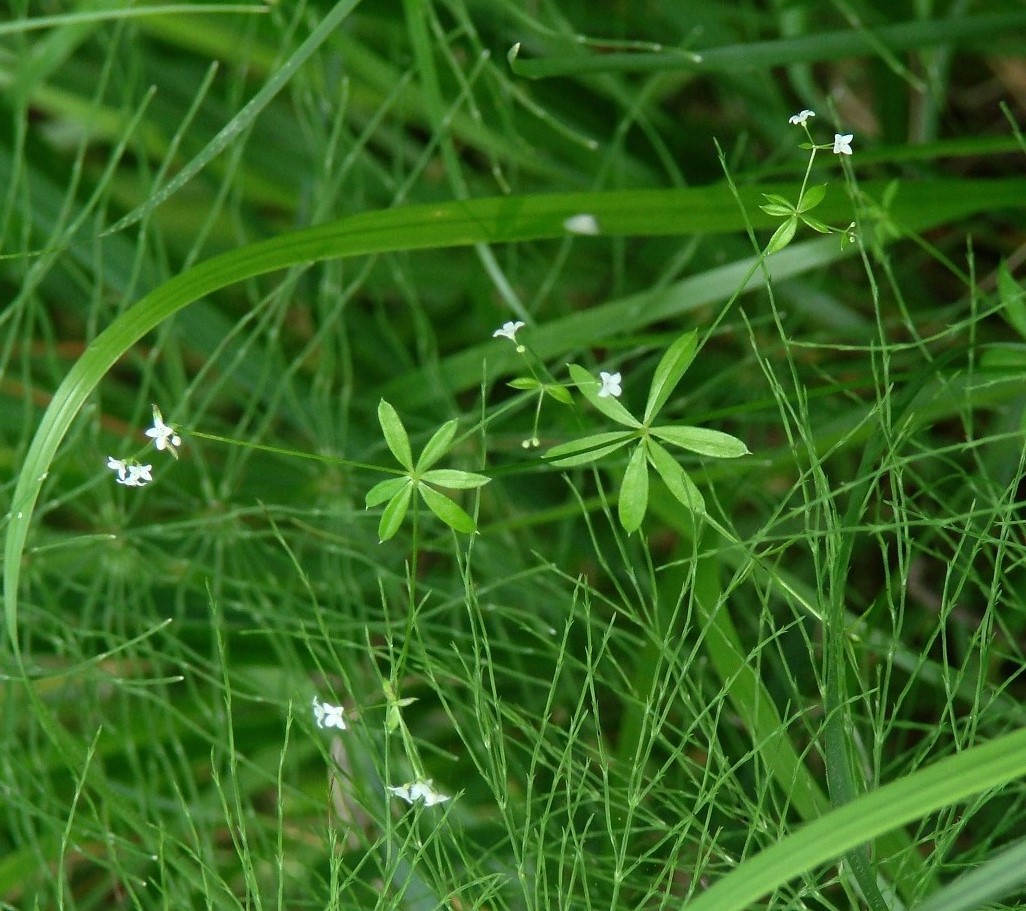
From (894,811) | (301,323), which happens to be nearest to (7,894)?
(301,323)

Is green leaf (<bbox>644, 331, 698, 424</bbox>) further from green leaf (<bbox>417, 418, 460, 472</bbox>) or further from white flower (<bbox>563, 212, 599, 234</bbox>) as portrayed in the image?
white flower (<bbox>563, 212, 599, 234</bbox>)

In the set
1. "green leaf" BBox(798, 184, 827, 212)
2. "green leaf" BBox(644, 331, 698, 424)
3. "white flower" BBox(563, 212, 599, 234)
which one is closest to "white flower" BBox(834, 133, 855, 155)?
"green leaf" BBox(798, 184, 827, 212)

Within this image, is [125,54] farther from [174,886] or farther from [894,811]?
[894,811]

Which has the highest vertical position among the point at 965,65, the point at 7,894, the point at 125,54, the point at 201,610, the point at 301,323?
the point at 125,54

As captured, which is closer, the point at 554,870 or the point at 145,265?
the point at 554,870

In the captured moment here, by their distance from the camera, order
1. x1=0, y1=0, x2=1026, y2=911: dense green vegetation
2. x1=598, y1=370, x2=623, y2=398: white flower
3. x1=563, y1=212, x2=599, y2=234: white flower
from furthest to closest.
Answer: x1=563, y1=212, x2=599, y2=234: white flower → x1=0, y1=0, x2=1026, y2=911: dense green vegetation → x1=598, y1=370, x2=623, y2=398: white flower

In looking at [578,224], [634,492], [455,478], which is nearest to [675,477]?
[634,492]
